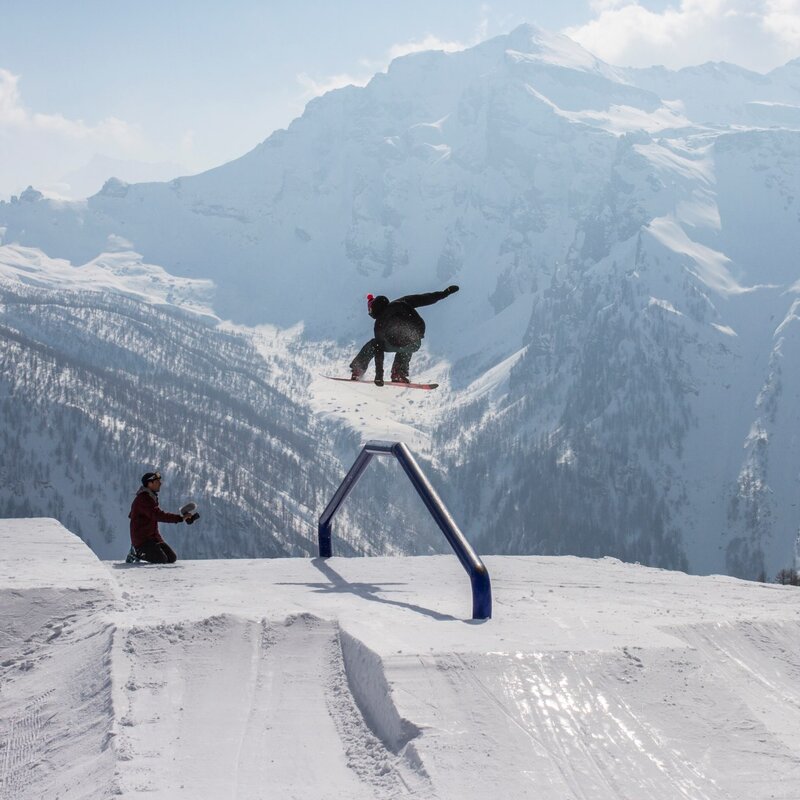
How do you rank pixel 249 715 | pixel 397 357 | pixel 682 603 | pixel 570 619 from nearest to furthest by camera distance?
1. pixel 249 715
2. pixel 570 619
3. pixel 682 603
4. pixel 397 357

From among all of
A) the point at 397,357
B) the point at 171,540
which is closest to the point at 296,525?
the point at 171,540

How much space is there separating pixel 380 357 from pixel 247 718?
26.5ft

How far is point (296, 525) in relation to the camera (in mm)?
179000

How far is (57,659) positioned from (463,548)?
4380 mm

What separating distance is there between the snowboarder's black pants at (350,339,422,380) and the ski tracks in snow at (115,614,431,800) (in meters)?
6.14

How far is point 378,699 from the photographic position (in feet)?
25.2

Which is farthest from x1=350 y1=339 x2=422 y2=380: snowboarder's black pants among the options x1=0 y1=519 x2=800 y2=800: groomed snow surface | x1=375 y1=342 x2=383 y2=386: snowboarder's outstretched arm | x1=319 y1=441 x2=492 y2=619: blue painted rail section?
x1=0 y1=519 x2=800 y2=800: groomed snow surface

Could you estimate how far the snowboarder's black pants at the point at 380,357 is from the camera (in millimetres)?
14773

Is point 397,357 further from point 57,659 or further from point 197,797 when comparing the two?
point 197,797

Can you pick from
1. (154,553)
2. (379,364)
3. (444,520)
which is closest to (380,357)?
(379,364)

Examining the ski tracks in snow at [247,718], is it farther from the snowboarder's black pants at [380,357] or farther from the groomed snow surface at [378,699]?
the snowboarder's black pants at [380,357]

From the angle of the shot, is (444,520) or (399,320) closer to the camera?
(444,520)

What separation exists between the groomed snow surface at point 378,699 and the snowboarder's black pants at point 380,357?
15.6 feet

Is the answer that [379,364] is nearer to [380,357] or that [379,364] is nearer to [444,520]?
[380,357]
